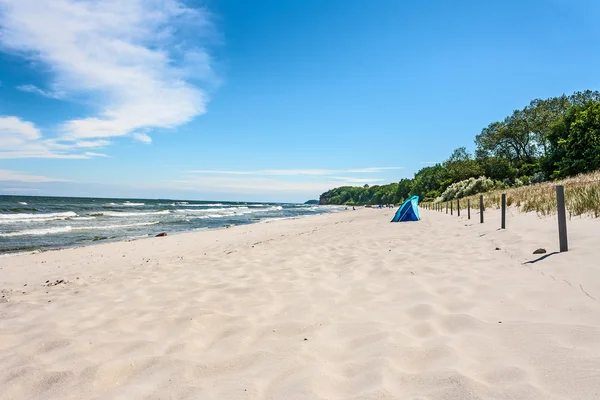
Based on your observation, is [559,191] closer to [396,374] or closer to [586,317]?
[586,317]

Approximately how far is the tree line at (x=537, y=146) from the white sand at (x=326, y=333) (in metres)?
36.5

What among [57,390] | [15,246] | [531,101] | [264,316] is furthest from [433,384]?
[531,101]

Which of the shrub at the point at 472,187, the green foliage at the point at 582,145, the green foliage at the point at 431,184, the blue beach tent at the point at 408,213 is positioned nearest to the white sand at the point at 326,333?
the blue beach tent at the point at 408,213

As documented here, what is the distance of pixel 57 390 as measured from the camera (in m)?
2.70

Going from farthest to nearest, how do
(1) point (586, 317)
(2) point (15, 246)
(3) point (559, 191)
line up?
(2) point (15, 246) < (3) point (559, 191) < (1) point (586, 317)

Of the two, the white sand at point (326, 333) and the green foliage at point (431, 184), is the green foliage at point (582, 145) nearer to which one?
the green foliage at point (431, 184)

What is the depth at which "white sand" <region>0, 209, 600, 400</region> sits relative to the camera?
2.43m

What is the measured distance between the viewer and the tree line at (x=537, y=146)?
33656 mm

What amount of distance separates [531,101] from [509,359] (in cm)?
6330

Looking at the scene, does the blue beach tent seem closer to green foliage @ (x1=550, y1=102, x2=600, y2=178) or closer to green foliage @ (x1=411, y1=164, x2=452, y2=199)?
green foliage @ (x1=550, y1=102, x2=600, y2=178)

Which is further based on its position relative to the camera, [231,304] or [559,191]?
[559,191]

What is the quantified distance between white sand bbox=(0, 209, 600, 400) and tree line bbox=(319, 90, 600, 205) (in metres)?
36.5

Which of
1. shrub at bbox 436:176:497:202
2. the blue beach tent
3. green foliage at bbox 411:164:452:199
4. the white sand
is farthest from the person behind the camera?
green foliage at bbox 411:164:452:199

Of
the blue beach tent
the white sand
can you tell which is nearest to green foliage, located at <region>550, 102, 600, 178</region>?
the blue beach tent
